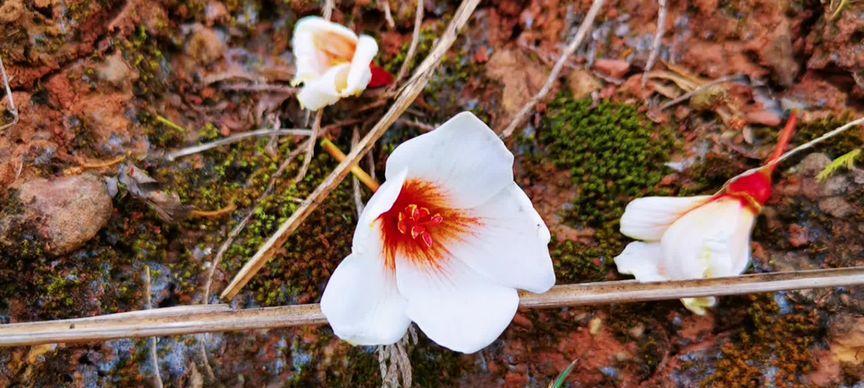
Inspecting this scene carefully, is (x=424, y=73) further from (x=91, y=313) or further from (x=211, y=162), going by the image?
(x=91, y=313)

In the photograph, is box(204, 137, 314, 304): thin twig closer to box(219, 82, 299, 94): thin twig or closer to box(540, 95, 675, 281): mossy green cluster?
box(219, 82, 299, 94): thin twig

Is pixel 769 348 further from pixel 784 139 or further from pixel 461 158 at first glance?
pixel 461 158

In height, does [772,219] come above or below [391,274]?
above

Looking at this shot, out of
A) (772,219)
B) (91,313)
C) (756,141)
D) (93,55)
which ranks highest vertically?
(756,141)

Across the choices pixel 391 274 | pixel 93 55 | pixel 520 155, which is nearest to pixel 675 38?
pixel 520 155

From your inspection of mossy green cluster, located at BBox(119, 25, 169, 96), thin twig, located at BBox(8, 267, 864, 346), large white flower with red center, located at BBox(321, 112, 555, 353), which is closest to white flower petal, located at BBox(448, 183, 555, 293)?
large white flower with red center, located at BBox(321, 112, 555, 353)

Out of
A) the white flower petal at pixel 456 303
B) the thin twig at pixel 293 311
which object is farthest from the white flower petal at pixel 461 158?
the thin twig at pixel 293 311
